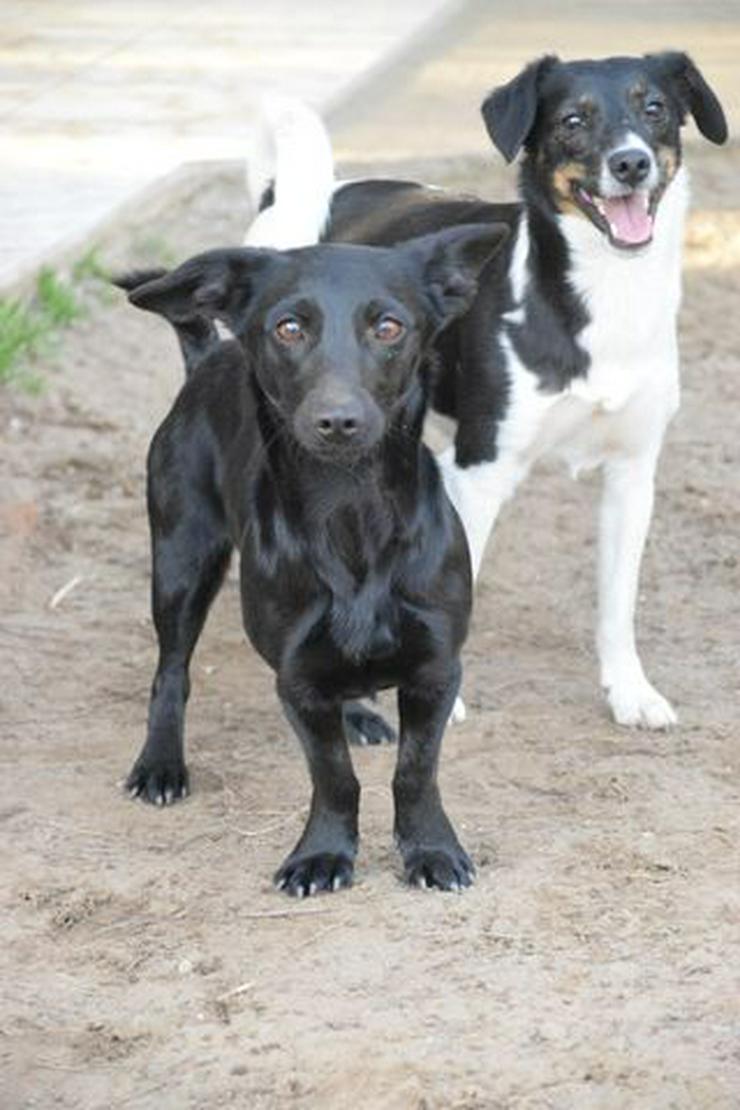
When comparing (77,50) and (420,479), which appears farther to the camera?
(77,50)

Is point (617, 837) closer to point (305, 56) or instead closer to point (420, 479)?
point (420, 479)

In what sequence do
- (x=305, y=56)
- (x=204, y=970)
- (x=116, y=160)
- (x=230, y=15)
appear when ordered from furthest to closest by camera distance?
(x=230, y=15) < (x=305, y=56) < (x=116, y=160) < (x=204, y=970)

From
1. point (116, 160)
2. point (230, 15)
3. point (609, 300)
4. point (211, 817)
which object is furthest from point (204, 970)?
point (230, 15)

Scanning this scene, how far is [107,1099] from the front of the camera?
3.93m

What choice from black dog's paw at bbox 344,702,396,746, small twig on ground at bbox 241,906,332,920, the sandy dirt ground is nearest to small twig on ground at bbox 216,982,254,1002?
the sandy dirt ground

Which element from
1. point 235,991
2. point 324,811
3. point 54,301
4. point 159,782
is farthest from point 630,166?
point 54,301

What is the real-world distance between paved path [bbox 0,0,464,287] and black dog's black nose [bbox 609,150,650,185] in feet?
10.1

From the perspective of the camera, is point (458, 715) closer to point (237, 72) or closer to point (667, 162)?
point (667, 162)

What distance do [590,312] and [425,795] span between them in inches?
47.7

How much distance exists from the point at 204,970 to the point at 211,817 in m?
0.71

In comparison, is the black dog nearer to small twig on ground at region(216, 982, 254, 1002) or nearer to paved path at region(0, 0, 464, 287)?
small twig on ground at region(216, 982, 254, 1002)

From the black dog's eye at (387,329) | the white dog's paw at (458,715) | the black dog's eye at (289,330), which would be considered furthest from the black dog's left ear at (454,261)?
the white dog's paw at (458,715)

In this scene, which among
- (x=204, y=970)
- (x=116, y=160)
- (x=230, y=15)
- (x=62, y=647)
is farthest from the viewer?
(x=230, y=15)

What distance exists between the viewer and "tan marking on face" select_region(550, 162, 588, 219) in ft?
17.1
